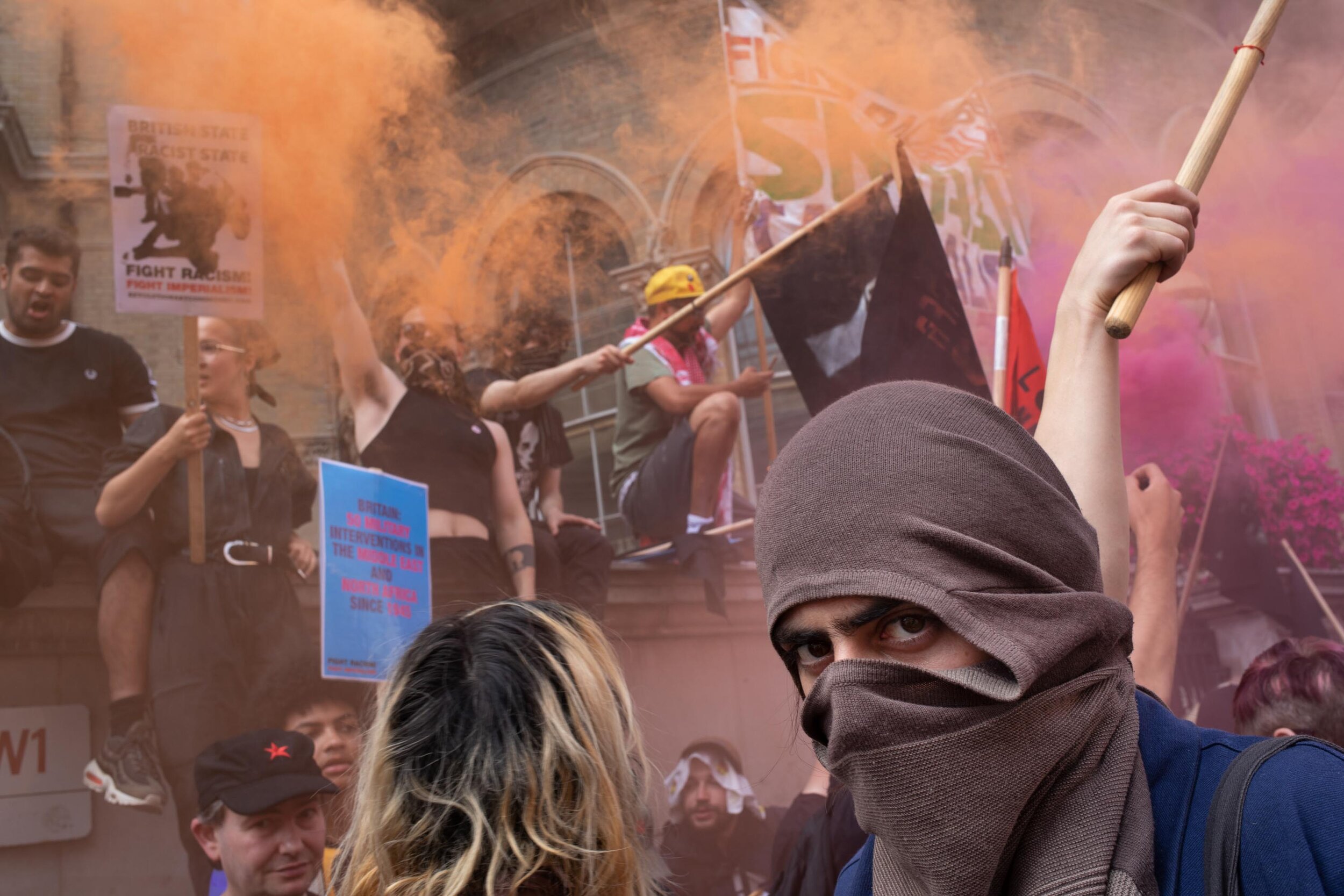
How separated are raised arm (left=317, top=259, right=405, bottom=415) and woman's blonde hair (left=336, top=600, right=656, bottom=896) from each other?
328 centimetres

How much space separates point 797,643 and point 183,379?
370cm

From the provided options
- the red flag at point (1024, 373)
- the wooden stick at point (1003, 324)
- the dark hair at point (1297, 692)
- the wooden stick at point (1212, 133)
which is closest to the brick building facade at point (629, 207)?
the red flag at point (1024, 373)

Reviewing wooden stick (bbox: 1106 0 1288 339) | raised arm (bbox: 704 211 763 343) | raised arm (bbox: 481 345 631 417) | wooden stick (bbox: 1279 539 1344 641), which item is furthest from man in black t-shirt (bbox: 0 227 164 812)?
wooden stick (bbox: 1279 539 1344 641)

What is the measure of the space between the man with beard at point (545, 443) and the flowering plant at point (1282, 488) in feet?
11.6

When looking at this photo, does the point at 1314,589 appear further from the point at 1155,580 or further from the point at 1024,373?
the point at 1155,580

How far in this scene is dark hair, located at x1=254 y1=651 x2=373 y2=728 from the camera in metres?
4.12

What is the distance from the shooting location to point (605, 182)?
6039mm

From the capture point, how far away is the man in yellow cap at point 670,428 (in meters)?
5.43

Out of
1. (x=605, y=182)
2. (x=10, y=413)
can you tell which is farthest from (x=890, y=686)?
(x=605, y=182)

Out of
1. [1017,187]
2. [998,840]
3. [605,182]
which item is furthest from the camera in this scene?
[1017,187]

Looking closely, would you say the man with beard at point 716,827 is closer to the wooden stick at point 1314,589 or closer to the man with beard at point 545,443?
the man with beard at point 545,443

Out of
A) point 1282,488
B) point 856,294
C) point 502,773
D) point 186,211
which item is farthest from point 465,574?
point 1282,488

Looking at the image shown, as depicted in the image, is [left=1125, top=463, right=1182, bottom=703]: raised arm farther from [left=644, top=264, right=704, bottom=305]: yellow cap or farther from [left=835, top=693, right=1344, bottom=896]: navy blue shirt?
[left=644, top=264, right=704, bottom=305]: yellow cap

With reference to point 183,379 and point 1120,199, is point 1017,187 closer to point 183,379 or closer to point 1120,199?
point 183,379
